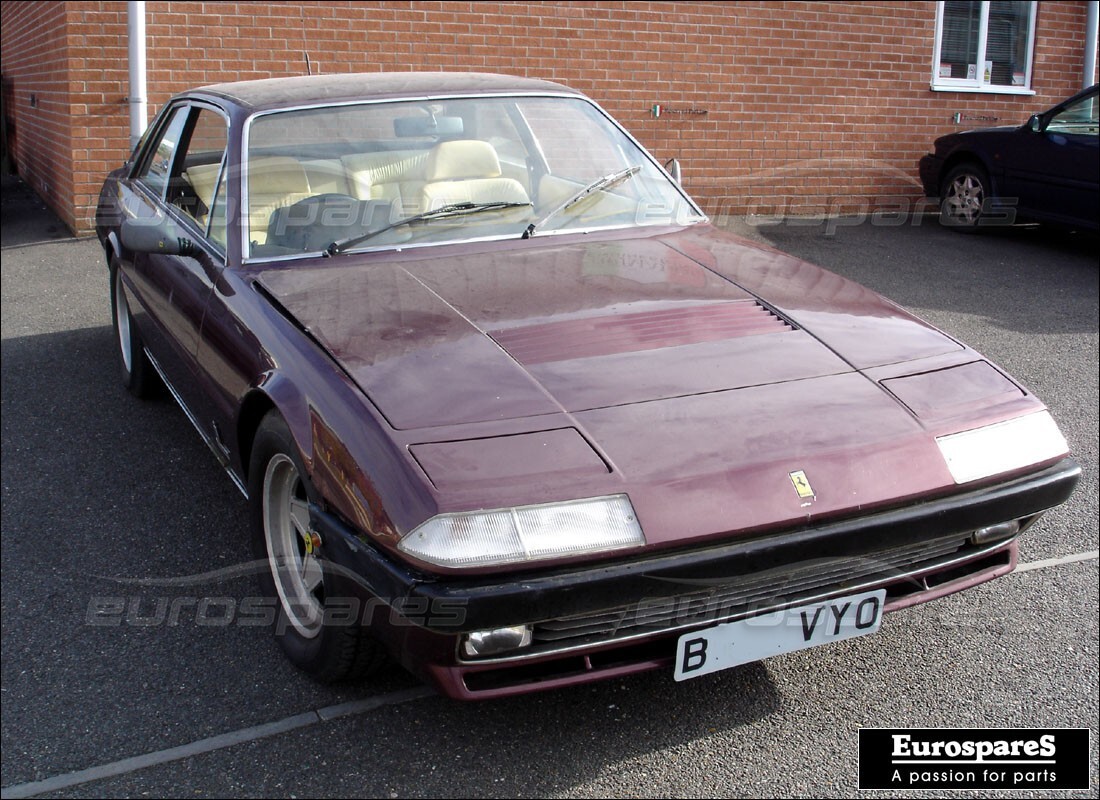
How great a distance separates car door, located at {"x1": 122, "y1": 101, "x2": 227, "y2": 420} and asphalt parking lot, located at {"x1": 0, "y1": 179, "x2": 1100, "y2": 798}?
51 cm

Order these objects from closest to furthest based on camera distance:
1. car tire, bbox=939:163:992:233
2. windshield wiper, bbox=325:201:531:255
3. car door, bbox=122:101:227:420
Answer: windshield wiper, bbox=325:201:531:255, car door, bbox=122:101:227:420, car tire, bbox=939:163:992:233

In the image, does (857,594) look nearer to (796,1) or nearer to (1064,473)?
(1064,473)

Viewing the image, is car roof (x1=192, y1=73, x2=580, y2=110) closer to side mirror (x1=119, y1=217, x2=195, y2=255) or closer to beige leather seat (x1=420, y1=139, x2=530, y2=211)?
beige leather seat (x1=420, y1=139, x2=530, y2=211)

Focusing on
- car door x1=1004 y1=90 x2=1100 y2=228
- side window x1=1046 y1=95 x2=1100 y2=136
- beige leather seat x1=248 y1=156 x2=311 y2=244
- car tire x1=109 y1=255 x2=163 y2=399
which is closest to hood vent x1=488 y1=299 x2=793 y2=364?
beige leather seat x1=248 y1=156 x2=311 y2=244

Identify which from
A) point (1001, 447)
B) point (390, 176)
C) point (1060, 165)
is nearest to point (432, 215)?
point (390, 176)

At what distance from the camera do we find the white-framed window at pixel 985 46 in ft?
35.9

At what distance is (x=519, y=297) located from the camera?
315 cm

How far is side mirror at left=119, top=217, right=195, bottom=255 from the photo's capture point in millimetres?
3713

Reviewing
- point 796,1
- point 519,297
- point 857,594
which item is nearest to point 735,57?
point 796,1

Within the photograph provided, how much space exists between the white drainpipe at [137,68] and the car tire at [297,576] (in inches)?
240

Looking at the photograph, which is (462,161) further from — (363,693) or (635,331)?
(363,693)

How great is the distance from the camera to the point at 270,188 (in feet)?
12.0

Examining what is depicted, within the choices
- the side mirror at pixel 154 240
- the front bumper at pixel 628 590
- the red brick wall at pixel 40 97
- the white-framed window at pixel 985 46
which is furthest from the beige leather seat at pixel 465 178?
the white-framed window at pixel 985 46

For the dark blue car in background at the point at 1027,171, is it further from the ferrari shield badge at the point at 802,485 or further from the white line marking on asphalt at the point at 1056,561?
the ferrari shield badge at the point at 802,485
